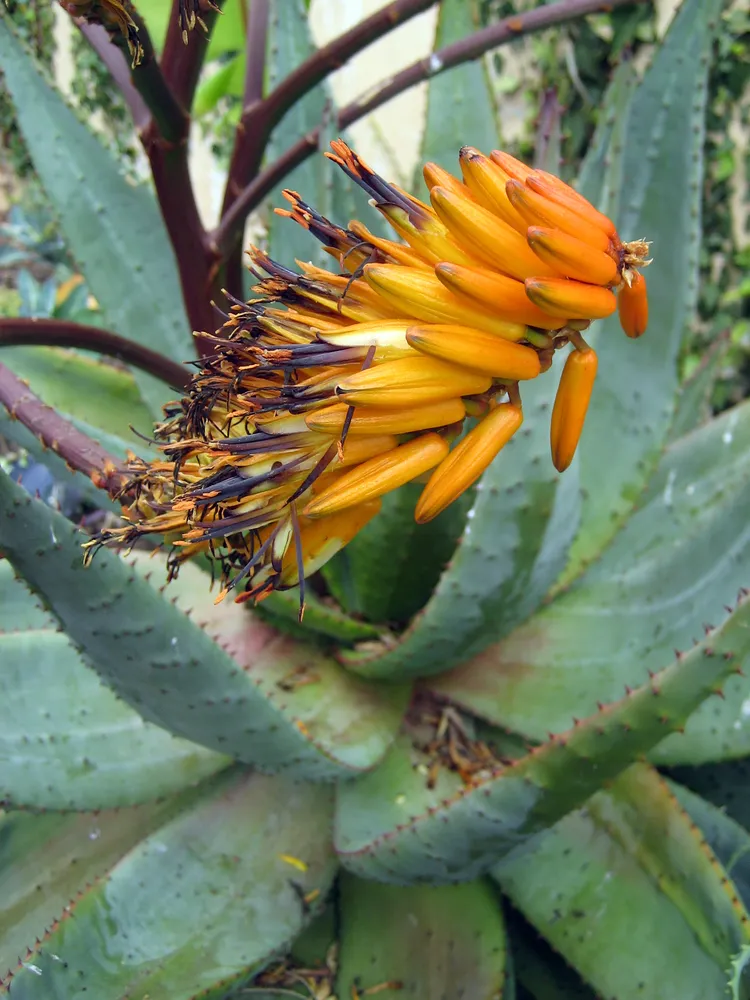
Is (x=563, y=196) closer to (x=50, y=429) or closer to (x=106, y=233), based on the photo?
(x=50, y=429)

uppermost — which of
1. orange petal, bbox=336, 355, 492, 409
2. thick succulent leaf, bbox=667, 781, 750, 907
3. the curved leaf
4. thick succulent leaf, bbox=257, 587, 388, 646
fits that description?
orange petal, bbox=336, 355, 492, 409

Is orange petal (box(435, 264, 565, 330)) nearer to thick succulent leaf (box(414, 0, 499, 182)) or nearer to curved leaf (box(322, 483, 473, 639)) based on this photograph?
curved leaf (box(322, 483, 473, 639))

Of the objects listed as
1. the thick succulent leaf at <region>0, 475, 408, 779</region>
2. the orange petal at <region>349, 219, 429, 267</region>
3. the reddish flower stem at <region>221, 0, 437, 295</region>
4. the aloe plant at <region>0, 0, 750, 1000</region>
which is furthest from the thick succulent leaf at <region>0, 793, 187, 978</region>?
the orange petal at <region>349, 219, 429, 267</region>

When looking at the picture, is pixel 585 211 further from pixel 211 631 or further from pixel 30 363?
pixel 30 363

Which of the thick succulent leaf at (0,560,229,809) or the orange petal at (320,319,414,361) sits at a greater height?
the orange petal at (320,319,414,361)

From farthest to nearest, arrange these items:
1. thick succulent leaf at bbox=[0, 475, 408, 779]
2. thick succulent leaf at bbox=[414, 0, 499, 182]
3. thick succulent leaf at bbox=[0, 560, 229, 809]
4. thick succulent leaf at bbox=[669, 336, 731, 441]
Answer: thick succulent leaf at bbox=[669, 336, 731, 441], thick succulent leaf at bbox=[414, 0, 499, 182], thick succulent leaf at bbox=[0, 560, 229, 809], thick succulent leaf at bbox=[0, 475, 408, 779]

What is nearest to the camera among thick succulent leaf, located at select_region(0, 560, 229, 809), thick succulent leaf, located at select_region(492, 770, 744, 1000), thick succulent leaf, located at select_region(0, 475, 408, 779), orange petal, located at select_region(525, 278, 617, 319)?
orange petal, located at select_region(525, 278, 617, 319)
